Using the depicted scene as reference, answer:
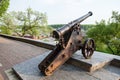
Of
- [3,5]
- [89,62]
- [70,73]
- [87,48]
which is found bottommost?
[70,73]

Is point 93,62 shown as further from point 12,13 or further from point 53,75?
point 12,13

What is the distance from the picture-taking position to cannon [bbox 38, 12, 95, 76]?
265cm

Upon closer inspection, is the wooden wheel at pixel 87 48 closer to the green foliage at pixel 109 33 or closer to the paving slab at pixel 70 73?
the paving slab at pixel 70 73

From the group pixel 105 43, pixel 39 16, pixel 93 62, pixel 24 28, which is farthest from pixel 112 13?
pixel 93 62

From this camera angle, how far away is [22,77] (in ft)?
8.64

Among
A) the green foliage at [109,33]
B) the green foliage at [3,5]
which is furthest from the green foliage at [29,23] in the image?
the green foliage at [3,5]

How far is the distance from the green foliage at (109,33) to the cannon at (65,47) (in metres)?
13.2

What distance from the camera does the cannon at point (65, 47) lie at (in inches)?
104

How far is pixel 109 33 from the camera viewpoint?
53.7 feet

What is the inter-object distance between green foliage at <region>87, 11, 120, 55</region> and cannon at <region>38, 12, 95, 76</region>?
1318cm

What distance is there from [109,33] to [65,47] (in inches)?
580

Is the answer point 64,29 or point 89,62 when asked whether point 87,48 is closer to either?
point 89,62

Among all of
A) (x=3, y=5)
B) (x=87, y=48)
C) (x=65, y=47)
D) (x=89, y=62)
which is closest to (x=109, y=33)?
(x=3, y=5)

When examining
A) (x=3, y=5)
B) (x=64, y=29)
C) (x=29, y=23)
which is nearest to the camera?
(x=64, y=29)
